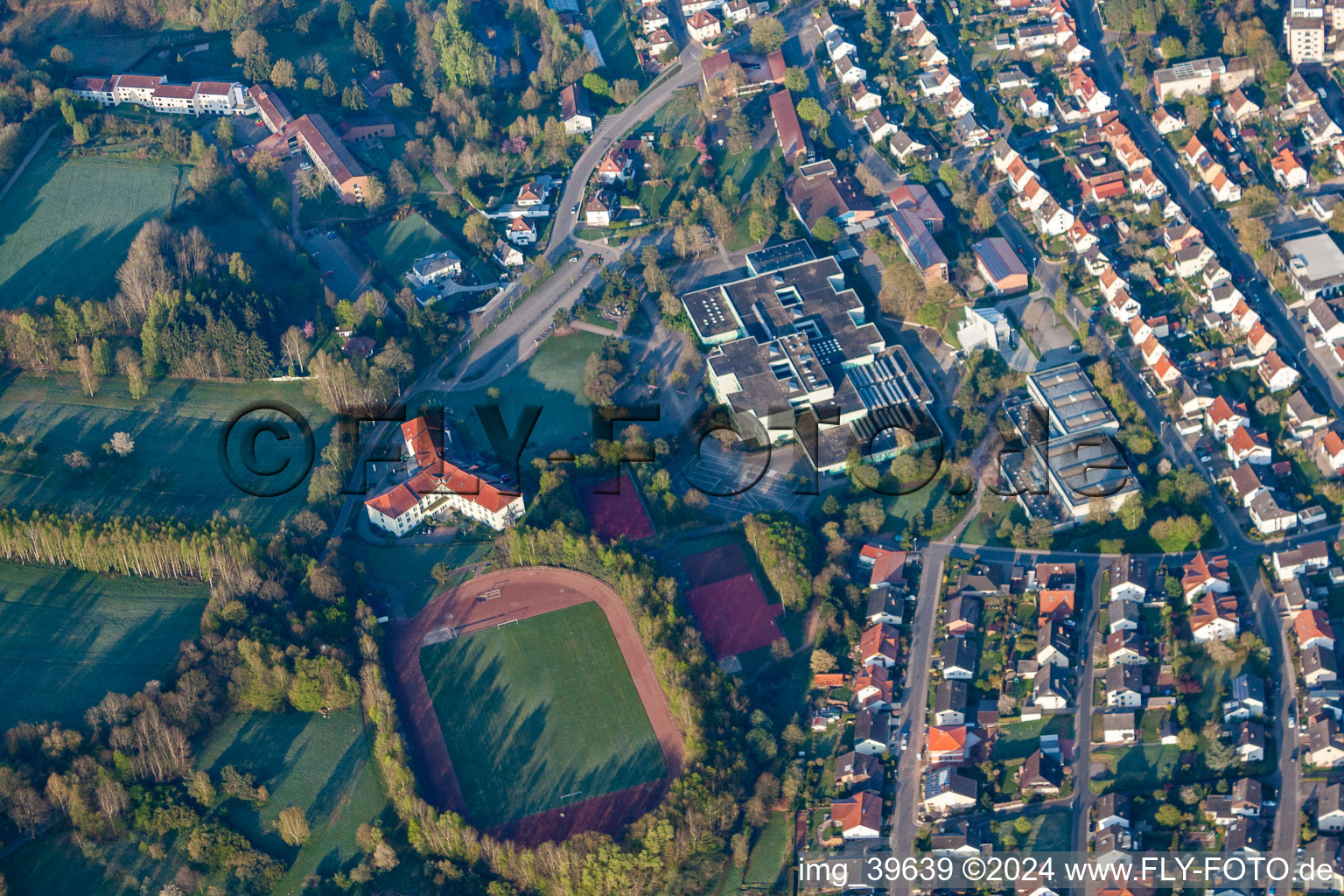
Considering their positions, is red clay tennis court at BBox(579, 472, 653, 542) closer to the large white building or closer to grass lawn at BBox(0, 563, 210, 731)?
grass lawn at BBox(0, 563, 210, 731)

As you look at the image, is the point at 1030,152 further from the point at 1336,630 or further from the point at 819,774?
the point at 819,774

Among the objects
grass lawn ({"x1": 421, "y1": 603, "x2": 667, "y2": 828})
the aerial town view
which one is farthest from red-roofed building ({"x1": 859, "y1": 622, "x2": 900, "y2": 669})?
grass lawn ({"x1": 421, "y1": 603, "x2": 667, "y2": 828})

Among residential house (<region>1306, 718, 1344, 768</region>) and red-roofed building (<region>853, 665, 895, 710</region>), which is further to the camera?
red-roofed building (<region>853, 665, 895, 710</region>)

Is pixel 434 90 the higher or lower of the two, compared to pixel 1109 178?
higher

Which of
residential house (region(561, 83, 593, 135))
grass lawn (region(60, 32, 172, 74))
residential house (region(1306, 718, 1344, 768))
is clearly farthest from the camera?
grass lawn (region(60, 32, 172, 74))

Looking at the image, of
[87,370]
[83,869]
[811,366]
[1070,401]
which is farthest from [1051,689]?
[87,370]

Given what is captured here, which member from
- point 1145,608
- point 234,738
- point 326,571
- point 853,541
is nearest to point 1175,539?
point 1145,608
